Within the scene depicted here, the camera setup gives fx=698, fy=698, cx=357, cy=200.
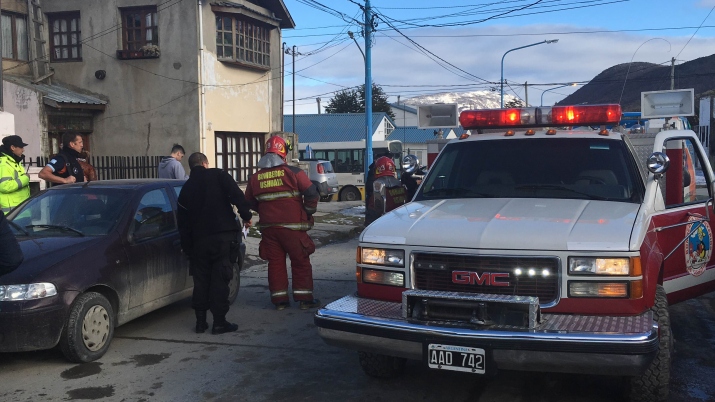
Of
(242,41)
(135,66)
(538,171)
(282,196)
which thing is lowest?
(282,196)

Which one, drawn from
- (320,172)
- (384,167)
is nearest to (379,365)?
(384,167)

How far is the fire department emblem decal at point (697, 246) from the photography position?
5625 mm

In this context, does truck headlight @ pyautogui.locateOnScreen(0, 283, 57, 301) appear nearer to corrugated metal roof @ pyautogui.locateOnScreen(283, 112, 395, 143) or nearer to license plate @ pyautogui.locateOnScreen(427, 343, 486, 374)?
license plate @ pyautogui.locateOnScreen(427, 343, 486, 374)

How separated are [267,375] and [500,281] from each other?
6.86 ft

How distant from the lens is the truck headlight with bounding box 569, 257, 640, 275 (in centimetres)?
408

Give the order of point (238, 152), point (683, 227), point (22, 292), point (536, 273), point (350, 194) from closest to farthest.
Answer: point (536, 273) < point (22, 292) < point (683, 227) < point (238, 152) < point (350, 194)

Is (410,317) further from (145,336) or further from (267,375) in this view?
(145,336)

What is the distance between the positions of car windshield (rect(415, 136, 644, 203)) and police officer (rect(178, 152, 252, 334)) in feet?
6.25

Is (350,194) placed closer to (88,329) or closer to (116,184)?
(116,184)

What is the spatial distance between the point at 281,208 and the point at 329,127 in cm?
4821

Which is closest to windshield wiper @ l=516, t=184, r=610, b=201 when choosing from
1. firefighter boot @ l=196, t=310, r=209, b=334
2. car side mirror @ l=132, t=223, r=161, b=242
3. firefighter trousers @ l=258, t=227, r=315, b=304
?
firefighter trousers @ l=258, t=227, r=315, b=304

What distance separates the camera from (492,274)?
427 cm

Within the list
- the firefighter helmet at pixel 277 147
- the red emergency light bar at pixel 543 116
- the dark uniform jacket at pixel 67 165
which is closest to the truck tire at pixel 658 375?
the red emergency light bar at pixel 543 116

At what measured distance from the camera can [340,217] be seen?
18.1 metres
